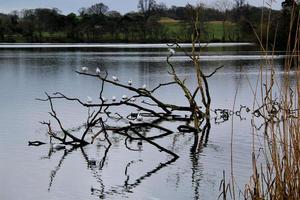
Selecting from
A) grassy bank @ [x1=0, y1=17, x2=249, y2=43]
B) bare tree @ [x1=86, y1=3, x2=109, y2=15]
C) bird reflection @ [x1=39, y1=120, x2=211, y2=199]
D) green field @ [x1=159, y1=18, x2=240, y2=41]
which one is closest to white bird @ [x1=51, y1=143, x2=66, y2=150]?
bird reflection @ [x1=39, y1=120, x2=211, y2=199]

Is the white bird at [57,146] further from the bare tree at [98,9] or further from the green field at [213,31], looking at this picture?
the bare tree at [98,9]

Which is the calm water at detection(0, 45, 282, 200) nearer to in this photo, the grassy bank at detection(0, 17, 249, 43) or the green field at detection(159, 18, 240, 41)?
the green field at detection(159, 18, 240, 41)

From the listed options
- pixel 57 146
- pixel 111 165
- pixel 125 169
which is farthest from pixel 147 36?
pixel 125 169

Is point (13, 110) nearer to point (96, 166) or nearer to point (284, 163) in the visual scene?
point (96, 166)

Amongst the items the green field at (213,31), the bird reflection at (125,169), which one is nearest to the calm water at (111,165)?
the bird reflection at (125,169)

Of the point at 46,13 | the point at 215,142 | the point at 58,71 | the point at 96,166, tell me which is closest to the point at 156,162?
the point at 96,166

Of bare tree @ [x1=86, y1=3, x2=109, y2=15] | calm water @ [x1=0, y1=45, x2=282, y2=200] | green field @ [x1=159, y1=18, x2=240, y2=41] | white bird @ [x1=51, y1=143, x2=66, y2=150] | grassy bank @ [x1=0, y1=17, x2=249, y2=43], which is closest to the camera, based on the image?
calm water @ [x1=0, y1=45, x2=282, y2=200]

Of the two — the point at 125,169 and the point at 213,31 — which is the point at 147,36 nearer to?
the point at 213,31

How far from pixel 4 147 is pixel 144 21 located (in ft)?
280

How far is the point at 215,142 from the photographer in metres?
11.8

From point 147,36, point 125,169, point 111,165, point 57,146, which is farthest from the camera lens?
point 147,36

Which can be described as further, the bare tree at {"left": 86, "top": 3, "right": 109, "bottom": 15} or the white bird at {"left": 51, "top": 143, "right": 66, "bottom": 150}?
the bare tree at {"left": 86, "top": 3, "right": 109, "bottom": 15}

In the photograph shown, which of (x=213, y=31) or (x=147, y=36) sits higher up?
(x=213, y=31)

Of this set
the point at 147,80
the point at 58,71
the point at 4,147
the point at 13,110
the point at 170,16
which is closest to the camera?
the point at 4,147
